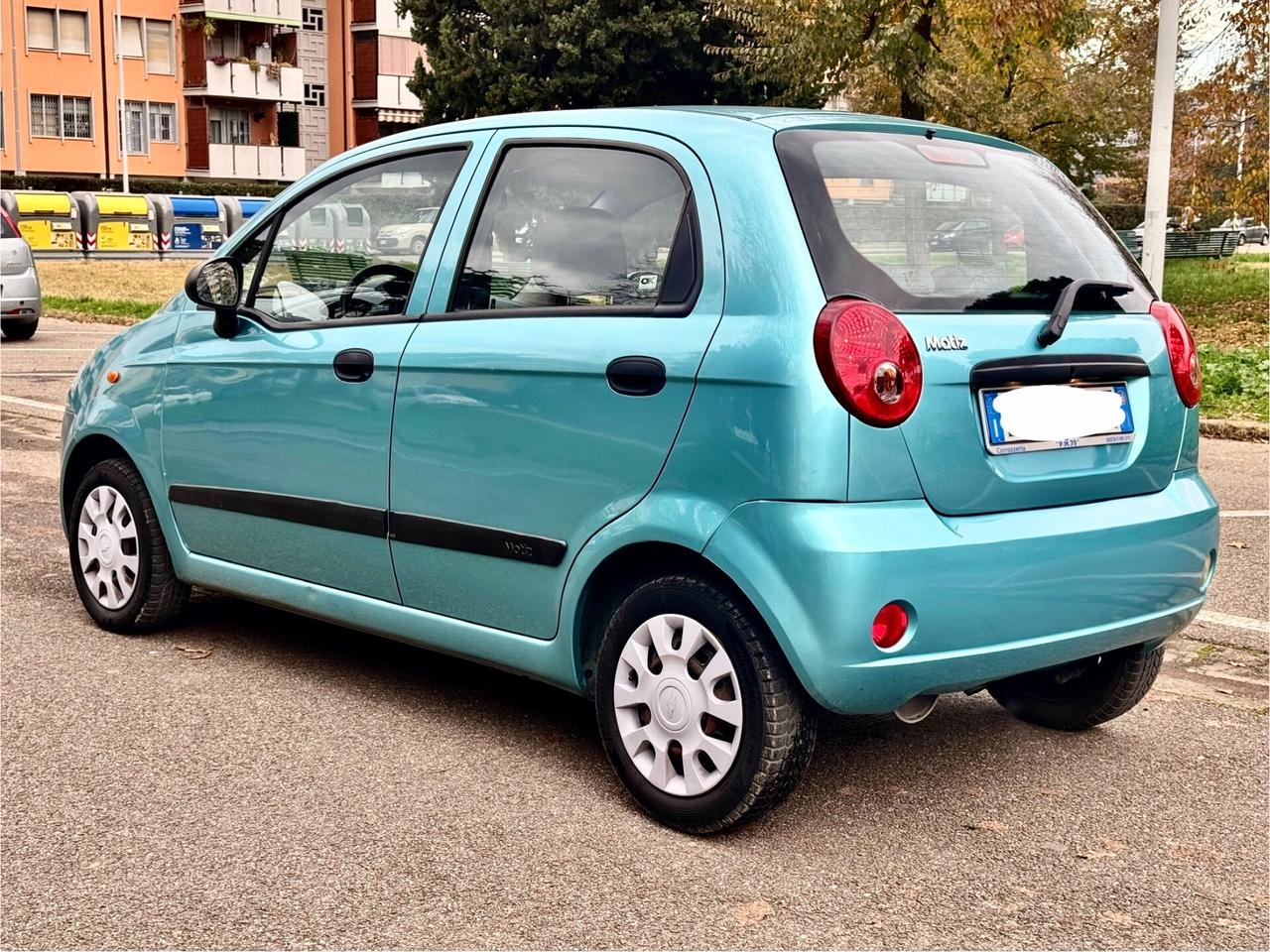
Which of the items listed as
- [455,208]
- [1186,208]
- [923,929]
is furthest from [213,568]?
[1186,208]

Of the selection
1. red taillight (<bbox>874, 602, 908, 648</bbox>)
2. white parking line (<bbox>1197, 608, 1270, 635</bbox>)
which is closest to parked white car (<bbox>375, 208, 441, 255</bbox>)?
red taillight (<bbox>874, 602, 908, 648</bbox>)

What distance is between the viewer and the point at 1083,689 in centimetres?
447

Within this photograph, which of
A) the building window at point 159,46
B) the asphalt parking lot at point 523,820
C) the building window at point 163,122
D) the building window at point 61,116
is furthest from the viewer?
the building window at point 163,122

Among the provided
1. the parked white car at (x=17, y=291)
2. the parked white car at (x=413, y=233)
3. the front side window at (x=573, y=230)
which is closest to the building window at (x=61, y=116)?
the parked white car at (x=17, y=291)

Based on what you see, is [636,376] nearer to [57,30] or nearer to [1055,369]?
[1055,369]

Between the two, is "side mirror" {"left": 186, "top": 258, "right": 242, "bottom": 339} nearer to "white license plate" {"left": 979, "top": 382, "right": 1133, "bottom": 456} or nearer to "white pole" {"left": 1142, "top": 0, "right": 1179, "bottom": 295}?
"white license plate" {"left": 979, "top": 382, "right": 1133, "bottom": 456}

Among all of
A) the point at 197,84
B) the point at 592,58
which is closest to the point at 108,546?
the point at 592,58

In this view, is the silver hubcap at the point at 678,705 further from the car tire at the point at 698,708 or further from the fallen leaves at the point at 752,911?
the fallen leaves at the point at 752,911

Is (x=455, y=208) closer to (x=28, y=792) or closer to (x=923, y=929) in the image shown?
(x=28, y=792)

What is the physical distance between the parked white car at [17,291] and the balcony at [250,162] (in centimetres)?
4360

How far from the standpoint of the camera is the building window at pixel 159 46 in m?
58.7

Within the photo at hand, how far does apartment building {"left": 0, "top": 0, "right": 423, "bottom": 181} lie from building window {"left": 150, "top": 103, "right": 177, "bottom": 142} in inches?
2.1

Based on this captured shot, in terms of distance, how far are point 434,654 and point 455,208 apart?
5.55 ft

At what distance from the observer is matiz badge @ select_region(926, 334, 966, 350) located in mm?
3490
